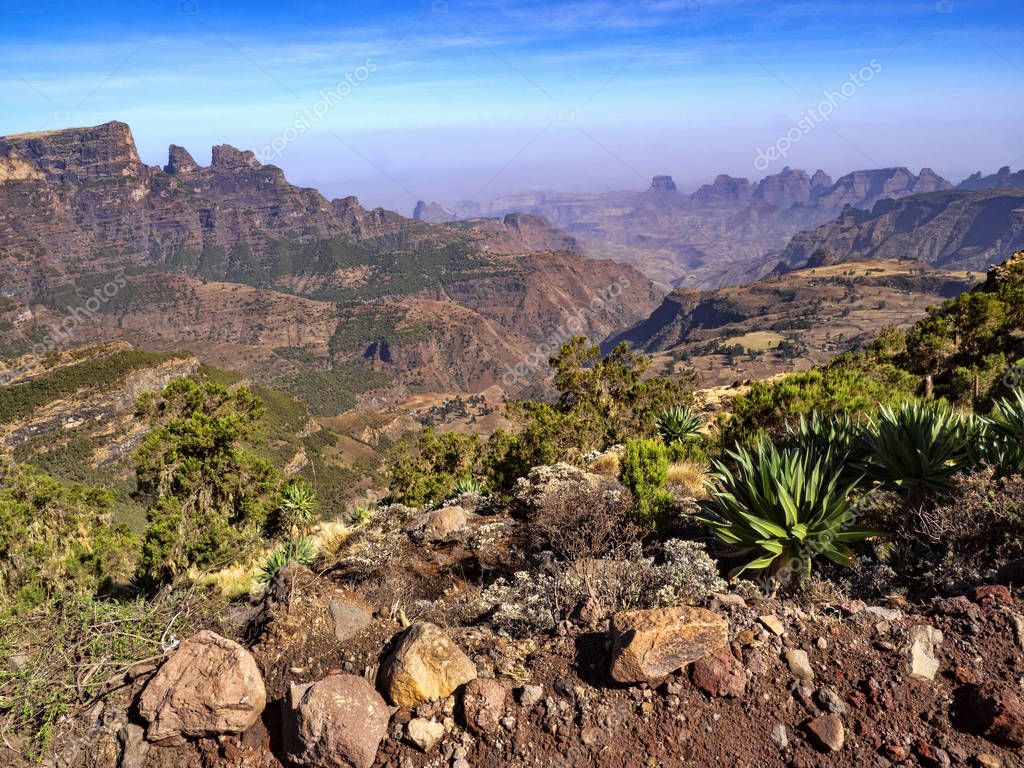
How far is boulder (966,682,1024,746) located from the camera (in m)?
3.02

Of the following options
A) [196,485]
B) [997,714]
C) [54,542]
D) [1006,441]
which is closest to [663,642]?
[997,714]

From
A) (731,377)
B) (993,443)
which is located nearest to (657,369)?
(731,377)

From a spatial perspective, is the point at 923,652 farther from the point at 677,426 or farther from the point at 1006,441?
the point at 677,426

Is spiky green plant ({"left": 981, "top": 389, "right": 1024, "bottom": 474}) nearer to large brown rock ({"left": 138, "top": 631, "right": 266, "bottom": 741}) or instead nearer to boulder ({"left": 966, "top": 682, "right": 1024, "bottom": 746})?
boulder ({"left": 966, "top": 682, "right": 1024, "bottom": 746})

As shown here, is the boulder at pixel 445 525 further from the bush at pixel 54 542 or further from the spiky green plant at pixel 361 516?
the bush at pixel 54 542

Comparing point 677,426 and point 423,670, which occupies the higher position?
point 423,670

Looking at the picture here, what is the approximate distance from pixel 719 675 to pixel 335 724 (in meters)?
2.37

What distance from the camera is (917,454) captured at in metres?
6.13

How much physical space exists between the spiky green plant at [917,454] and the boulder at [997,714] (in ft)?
10.2

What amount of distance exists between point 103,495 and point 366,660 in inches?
992

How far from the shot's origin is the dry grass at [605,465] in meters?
11.2

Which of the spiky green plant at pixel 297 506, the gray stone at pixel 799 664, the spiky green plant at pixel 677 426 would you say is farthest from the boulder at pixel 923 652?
the spiky green plant at pixel 297 506

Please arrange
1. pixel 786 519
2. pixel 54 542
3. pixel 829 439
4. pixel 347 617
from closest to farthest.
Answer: pixel 347 617
pixel 786 519
pixel 829 439
pixel 54 542

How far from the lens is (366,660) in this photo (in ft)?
14.1
